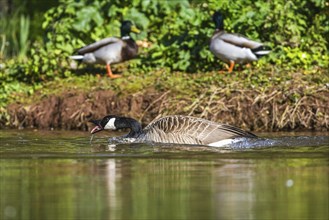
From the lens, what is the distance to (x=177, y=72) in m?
18.0

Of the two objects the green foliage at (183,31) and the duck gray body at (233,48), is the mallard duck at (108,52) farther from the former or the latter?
the duck gray body at (233,48)

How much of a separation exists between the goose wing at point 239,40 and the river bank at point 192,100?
1.41ft

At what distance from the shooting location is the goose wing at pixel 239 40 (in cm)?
1767

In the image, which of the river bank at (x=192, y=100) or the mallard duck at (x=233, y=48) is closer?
the river bank at (x=192, y=100)

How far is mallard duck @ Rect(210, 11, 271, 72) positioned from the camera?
57.9ft

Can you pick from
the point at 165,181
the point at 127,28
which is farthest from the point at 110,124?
the point at 165,181

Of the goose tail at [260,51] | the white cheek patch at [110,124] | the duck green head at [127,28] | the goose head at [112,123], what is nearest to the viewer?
the goose head at [112,123]

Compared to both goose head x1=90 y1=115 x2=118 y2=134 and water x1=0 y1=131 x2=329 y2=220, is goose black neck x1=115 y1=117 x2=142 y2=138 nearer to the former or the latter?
goose head x1=90 y1=115 x2=118 y2=134

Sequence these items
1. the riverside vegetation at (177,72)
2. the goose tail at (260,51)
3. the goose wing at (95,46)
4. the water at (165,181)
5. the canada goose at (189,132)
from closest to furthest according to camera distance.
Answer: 1. the water at (165,181)
2. the canada goose at (189,132)
3. the riverside vegetation at (177,72)
4. the goose tail at (260,51)
5. the goose wing at (95,46)

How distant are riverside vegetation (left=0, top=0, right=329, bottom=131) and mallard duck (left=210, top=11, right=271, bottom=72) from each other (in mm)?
221

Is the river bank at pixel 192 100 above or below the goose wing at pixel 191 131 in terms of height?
above

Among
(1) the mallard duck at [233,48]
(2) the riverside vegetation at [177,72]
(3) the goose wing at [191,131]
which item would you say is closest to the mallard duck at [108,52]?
(2) the riverside vegetation at [177,72]

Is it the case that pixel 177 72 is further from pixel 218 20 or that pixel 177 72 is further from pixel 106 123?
pixel 106 123

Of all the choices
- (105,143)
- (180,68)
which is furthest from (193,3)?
(105,143)
